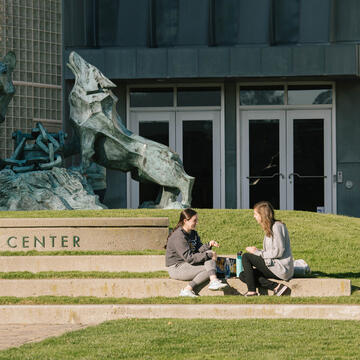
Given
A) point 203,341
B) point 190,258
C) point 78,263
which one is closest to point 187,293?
point 190,258

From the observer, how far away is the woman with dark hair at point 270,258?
1060 centimetres

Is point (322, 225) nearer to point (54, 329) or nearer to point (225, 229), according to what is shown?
point (225, 229)

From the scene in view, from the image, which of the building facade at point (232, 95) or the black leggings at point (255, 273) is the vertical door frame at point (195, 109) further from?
the black leggings at point (255, 273)

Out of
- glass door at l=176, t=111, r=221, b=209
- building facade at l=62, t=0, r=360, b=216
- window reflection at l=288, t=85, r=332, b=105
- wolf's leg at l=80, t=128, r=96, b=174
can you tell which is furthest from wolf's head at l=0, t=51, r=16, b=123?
window reflection at l=288, t=85, r=332, b=105

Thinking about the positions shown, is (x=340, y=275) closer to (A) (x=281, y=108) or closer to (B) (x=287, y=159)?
(B) (x=287, y=159)

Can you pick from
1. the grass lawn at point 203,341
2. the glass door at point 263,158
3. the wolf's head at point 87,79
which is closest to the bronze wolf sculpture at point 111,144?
the wolf's head at point 87,79

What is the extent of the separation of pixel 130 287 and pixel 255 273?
4.73ft

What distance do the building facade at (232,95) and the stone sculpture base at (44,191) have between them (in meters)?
6.82

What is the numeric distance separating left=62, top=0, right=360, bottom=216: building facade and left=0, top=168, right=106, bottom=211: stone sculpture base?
6.82 meters

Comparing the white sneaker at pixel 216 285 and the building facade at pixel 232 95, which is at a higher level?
the building facade at pixel 232 95

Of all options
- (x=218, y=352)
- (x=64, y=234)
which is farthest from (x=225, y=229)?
(x=218, y=352)

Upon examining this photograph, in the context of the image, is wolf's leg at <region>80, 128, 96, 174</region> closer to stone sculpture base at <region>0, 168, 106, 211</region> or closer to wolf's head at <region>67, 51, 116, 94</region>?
stone sculpture base at <region>0, 168, 106, 211</region>

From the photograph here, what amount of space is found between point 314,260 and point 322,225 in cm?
278

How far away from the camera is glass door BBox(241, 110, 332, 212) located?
24.8m
